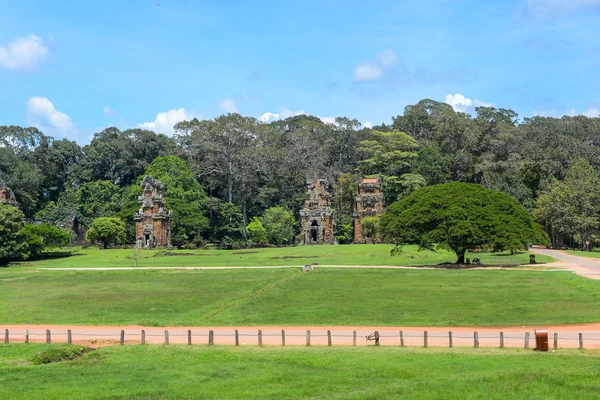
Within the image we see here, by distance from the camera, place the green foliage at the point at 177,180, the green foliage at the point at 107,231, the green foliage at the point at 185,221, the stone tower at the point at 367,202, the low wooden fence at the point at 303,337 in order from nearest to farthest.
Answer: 1. the low wooden fence at the point at 303,337
2. the green foliage at the point at 107,231
3. the green foliage at the point at 185,221
4. the stone tower at the point at 367,202
5. the green foliage at the point at 177,180

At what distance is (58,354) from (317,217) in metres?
72.7

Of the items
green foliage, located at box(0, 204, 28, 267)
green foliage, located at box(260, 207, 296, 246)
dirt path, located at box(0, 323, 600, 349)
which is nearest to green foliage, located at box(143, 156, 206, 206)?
green foliage, located at box(260, 207, 296, 246)

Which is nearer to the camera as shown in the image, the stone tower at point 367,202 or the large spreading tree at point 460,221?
the large spreading tree at point 460,221

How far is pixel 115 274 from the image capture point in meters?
55.0

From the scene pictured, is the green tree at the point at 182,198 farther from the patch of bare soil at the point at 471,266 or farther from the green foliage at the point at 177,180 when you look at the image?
the patch of bare soil at the point at 471,266

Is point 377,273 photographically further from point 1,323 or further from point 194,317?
point 1,323

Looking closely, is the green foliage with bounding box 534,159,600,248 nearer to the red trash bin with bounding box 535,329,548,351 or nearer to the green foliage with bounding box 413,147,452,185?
the green foliage with bounding box 413,147,452,185

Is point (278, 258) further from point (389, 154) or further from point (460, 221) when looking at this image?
point (389, 154)

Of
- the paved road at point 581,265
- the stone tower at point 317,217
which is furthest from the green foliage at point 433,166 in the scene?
the paved road at point 581,265

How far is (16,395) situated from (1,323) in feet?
49.7

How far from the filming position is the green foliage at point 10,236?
7038cm

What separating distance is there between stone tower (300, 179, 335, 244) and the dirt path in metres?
65.5

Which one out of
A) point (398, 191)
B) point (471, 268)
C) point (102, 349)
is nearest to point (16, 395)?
point (102, 349)

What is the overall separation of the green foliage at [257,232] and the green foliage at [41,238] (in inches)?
1003
